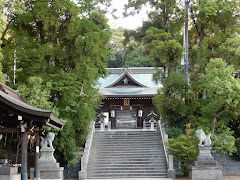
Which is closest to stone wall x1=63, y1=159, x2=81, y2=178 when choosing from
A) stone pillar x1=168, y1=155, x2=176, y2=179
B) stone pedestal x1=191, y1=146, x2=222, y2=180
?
stone pillar x1=168, y1=155, x2=176, y2=179

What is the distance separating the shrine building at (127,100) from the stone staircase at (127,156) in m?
5.61

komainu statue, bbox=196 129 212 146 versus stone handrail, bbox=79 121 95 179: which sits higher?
komainu statue, bbox=196 129 212 146

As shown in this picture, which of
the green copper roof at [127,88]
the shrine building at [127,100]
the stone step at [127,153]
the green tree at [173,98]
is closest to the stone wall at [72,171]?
the stone step at [127,153]

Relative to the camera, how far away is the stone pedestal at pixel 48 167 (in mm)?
16703

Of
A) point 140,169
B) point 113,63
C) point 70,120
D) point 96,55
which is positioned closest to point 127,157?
point 140,169

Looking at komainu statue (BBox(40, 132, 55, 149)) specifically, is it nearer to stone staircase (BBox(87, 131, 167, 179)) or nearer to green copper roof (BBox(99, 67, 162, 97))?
stone staircase (BBox(87, 131, 167, 179))

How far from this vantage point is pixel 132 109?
30547 mm

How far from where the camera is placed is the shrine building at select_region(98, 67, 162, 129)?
28.8 meters

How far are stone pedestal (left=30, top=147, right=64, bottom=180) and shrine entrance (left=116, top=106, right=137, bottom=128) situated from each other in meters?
13.8

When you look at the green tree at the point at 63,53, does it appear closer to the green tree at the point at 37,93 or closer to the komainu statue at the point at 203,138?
the green tree at the point at 37,93

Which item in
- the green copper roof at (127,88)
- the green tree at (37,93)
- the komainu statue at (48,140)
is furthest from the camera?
the green copper roof at (127,88)

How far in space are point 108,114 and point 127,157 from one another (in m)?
10.1

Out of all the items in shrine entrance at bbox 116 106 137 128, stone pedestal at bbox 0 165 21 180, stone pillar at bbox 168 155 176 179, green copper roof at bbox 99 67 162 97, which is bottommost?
stone pillar at bbox 168 155 176 179

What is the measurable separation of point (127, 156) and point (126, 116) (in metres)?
10.5
